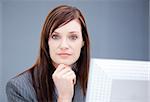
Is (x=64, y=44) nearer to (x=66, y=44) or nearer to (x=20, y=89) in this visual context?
(x=66, y=44)

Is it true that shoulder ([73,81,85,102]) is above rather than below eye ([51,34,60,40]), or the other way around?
below

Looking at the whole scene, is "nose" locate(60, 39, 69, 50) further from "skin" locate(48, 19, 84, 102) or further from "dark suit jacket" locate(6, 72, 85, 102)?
"dark suit jacket" locate(6, 72, 85, 102)

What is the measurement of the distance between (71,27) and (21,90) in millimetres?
301

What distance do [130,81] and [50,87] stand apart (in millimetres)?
519

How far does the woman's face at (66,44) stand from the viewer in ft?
3.13

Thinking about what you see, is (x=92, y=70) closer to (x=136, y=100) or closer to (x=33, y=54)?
(x=136, y=100)

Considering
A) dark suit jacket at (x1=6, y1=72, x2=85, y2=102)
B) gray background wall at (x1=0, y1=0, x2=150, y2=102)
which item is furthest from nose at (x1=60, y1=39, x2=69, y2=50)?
gray background wall at (x1=0, y1=0, x2=150, y2=102)

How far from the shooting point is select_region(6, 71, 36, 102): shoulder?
2.95 feet

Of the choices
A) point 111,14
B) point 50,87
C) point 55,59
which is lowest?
point 50,87

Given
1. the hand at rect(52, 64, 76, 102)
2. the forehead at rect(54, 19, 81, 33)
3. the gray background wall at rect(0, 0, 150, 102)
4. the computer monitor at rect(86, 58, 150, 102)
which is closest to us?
the computer monitor at rect(86, 58, 150, 102)

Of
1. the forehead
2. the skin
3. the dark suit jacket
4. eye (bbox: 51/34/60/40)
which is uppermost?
the forehead

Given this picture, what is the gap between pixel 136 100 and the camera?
552 millimetres

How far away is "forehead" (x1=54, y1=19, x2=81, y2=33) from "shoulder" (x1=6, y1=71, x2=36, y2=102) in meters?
0.22

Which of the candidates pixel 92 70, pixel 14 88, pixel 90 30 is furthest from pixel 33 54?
pixel 92 70
